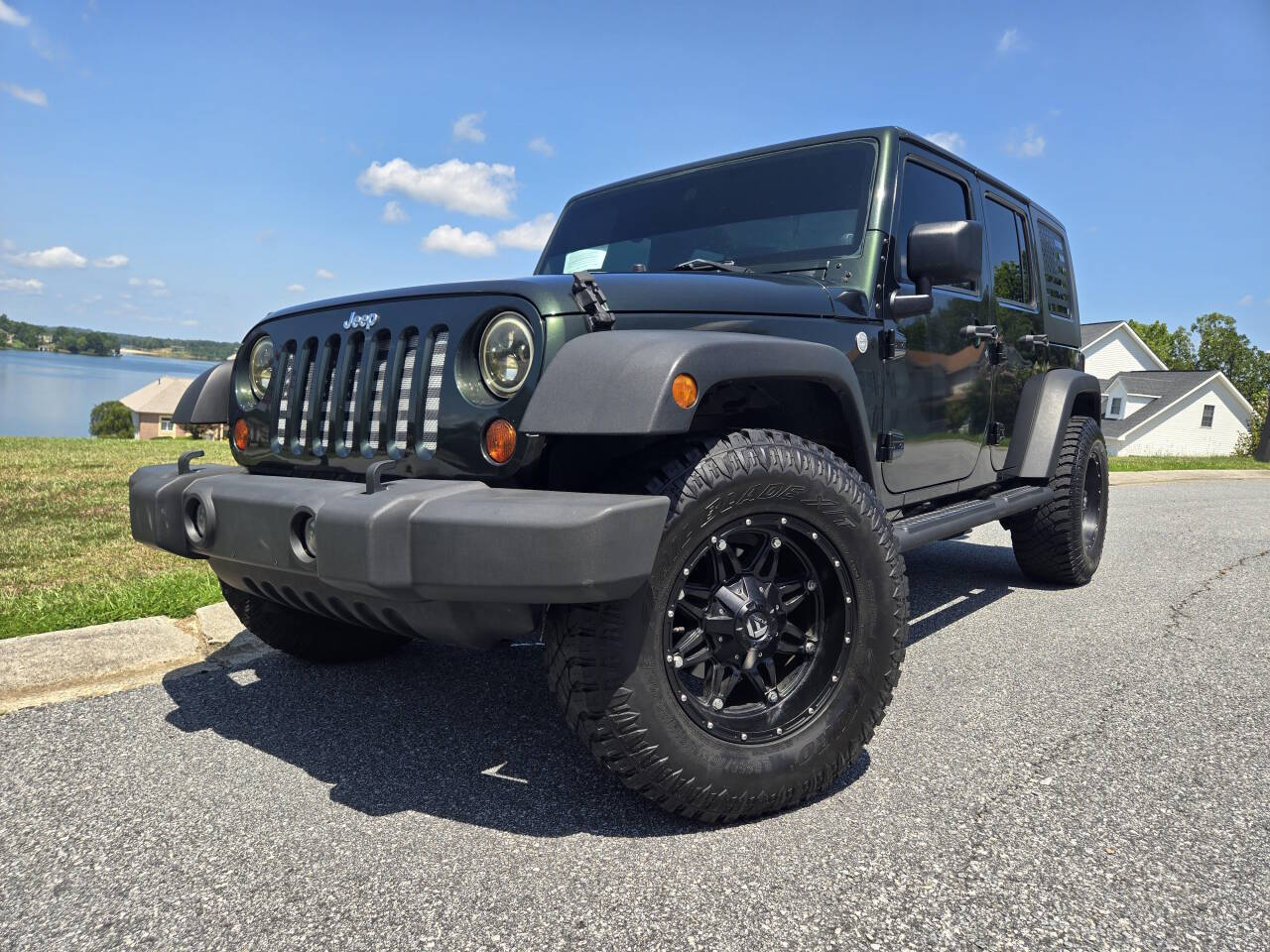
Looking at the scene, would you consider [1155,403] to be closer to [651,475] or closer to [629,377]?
[651,475]

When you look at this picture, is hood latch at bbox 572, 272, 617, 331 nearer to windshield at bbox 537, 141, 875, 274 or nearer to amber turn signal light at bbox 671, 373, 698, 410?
amber turn signal light at bbox 671, 373, 698, 410

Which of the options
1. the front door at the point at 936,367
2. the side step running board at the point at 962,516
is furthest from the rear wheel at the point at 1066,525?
the front door at the point at 936,367

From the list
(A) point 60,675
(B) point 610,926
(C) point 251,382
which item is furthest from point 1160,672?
(A) point 60,675

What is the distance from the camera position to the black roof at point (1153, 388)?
38487 millimetres

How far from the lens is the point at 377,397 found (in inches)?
94.2

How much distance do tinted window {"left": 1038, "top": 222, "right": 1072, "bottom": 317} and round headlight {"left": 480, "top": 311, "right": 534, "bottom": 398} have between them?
148 inches

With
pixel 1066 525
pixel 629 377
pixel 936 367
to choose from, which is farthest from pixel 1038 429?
pixel 629 377

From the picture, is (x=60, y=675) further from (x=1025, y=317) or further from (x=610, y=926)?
(x=1025, y=317)

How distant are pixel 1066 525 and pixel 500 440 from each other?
3.71 metres

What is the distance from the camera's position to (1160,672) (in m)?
3.47

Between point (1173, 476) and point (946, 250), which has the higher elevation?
point (946, 250)

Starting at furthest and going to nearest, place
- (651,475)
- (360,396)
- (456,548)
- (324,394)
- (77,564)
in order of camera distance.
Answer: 1. (77,564)
2. (324,394)
3. (360,396)
4. (651,475)
5. (456,548)

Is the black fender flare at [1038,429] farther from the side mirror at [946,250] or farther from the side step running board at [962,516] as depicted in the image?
the side mirror at [946,250]

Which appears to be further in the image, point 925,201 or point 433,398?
point 925,201
